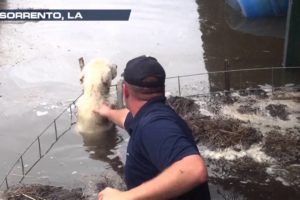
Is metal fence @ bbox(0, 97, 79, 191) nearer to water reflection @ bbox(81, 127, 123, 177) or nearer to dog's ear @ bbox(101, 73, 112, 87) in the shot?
water reflection @ bbox(81, 127, 123, 177)

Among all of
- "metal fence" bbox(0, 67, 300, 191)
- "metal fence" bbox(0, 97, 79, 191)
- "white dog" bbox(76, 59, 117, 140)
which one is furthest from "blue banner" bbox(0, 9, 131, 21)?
"white dog" bbox(76, 59, 117, 140)

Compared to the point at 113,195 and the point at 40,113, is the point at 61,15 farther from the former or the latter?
the point at 113,195

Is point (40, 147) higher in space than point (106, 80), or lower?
lower

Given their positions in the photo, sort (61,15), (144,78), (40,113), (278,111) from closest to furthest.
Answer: (144,78) → (278,111) → (40,113) → (61,15)

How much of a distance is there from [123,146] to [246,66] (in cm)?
535

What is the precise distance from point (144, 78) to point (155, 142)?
1.46 feet

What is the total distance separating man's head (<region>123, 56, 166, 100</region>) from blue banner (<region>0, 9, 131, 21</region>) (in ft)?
45.5

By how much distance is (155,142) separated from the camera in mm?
3043

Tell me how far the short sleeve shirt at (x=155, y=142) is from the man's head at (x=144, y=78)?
7 cm

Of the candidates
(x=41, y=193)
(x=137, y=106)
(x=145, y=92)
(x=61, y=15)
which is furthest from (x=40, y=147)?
(x=61, y=15)

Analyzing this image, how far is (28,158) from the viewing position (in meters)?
7.98

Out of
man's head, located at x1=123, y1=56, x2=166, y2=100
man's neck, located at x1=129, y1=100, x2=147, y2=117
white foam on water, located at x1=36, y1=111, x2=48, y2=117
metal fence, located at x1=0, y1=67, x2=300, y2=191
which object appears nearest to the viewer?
man's head, located at x1=123, y1=56, x2=166, y2=100

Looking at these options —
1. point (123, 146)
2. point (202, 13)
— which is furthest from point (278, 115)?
point (202, 13)

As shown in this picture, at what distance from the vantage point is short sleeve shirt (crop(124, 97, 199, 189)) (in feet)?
9.64
